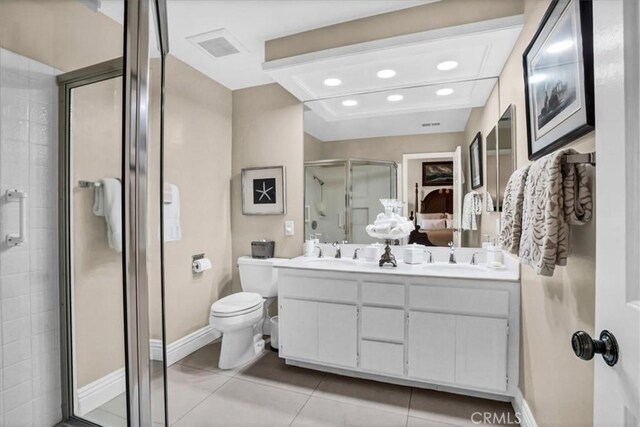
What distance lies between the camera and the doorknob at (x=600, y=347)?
57cm

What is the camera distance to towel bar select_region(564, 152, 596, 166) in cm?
81

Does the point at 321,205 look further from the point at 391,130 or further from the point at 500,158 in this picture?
the point at 500,158

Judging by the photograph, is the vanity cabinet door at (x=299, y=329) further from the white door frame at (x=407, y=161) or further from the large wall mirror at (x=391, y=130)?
the white door frame at (x=407, y=161)

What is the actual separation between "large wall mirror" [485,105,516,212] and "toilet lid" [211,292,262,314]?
184 centimetres

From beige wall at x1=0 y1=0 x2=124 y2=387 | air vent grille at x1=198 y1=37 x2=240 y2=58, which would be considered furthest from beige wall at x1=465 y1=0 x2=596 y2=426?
air vent grille at x1=198 y1=37 x2=240 y2=58

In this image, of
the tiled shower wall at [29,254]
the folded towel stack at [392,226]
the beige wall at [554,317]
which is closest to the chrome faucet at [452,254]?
the folded towel stack at [392,226]

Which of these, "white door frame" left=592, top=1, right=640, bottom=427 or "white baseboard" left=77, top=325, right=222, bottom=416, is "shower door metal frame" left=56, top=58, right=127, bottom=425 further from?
"white door frame" left=592, top=1, right=640, bottom=427

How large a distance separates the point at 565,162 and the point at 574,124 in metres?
0.16

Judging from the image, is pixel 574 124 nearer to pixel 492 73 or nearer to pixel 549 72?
pixel 549 72

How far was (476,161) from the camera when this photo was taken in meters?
2.15

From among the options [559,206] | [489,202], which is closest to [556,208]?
[559,206]

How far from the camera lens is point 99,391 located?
4.23 ft

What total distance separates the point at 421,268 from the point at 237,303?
1387mm

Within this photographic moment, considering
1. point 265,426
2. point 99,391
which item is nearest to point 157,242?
point 99,391
